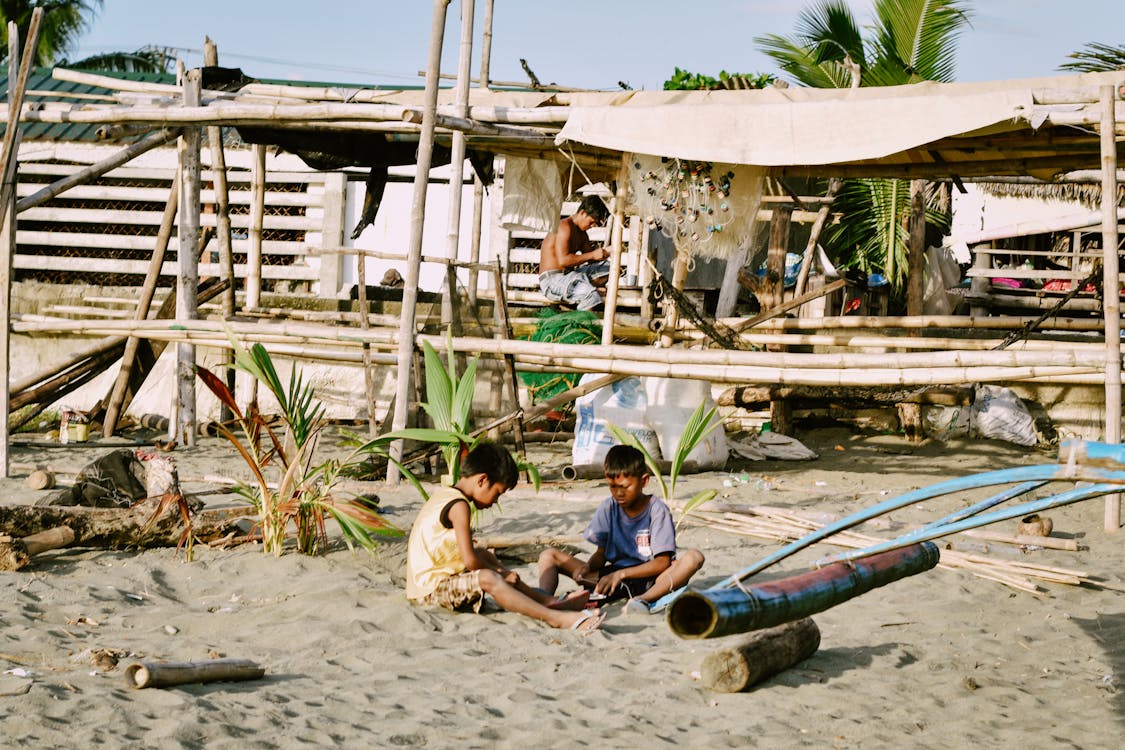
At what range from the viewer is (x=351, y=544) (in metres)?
5.22

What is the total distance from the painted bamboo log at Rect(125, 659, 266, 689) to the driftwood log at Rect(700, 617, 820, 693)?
1.43 meters

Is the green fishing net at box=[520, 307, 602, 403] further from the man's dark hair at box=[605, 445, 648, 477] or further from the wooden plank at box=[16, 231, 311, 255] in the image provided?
the wooden plank at box=[16, 231, 311, 255]

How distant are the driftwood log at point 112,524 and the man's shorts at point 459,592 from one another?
1.57 m

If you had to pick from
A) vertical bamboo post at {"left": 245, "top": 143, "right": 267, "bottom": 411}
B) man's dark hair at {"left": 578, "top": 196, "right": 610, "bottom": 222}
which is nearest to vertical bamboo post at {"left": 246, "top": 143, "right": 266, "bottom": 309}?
vertical bamboo post at {"left": 245, "top": 143, "right": 267, "bottom": 411}

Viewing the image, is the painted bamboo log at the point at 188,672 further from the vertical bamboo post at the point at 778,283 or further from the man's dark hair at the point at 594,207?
the vertical bamboo post at the point at 778,283

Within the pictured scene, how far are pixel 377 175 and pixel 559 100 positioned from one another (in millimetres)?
2055

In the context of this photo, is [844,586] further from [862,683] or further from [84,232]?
[84,232]

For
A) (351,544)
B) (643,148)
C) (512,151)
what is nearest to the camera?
(351,544)

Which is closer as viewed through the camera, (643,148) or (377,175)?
(643,148)

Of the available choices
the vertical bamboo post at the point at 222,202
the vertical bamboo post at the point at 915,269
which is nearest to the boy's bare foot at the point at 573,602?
the vertical bamboo post at the point at 222,202

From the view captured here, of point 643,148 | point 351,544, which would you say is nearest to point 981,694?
point 351,544

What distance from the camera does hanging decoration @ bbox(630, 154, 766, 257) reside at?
730cm

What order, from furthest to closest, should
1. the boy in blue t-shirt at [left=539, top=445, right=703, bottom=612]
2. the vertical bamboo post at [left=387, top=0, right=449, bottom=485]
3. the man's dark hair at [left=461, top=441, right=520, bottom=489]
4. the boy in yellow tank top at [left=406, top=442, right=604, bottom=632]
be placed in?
the vertical bamboo post at [left=387, top=0, right=449, bottom=485], the boy in blue t-shirt at [left=539, top=445, right=703, bottom=612], the man's dark hair at [left=461, top=441, right=520, bottom=489], the boy in yellow tank top at [left=406, top=442, right=604, bottom=632]

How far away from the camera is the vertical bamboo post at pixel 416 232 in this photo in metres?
6.90
